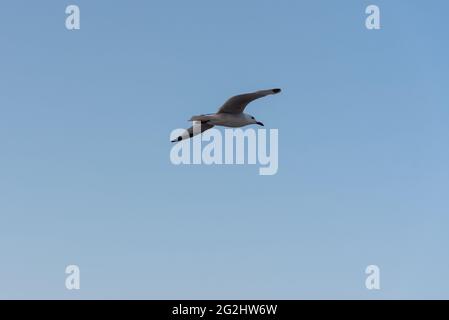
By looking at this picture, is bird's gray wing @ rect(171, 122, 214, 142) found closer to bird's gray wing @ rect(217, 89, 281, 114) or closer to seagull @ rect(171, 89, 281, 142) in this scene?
seagull @ rect(171, 89, 281, 142)

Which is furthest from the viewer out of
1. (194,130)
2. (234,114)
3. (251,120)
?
(194,130)

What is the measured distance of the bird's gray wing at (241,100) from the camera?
70.8ft

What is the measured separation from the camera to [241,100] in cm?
2175

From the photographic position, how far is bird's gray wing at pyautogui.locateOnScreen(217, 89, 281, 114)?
21594 millimetres

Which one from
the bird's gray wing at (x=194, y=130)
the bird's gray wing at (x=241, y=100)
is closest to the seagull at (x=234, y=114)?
the bird's gray wing at (x=241, y=100)

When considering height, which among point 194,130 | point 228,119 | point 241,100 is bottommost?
point 228,119

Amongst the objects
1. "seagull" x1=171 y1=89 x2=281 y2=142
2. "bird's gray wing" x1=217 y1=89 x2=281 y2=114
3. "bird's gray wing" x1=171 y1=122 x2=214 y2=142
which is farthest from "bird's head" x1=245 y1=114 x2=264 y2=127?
"bird's gray wing" x1=171 y1=122 x2=214 y2=142

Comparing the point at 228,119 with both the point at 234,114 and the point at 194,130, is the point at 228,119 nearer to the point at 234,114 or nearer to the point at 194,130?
the point at 234,114

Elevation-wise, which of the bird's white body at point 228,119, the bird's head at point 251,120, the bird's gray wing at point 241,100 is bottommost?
the bird's white body at point 228,119

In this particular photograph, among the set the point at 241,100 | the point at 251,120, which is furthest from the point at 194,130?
the point at 241,100

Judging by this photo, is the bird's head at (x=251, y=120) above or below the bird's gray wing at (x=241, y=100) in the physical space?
below

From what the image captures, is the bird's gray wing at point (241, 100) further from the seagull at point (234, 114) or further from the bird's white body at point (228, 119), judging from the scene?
the bird's white body at point (228, 119)
